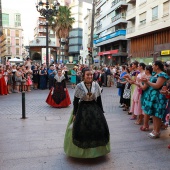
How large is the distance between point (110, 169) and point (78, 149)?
25.9 inches

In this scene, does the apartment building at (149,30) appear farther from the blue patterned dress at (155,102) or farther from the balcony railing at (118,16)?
the blue patterned dress at (155,102)

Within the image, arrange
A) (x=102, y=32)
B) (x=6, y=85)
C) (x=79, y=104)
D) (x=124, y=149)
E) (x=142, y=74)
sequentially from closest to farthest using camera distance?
(x=79, y=104) < (x=124, y=149) < (x=142, y=74) < (x=6, y=85) < (x=102, y=32)

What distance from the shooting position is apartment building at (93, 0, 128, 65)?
3838cm

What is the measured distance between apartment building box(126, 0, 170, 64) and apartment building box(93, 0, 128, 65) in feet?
11.2

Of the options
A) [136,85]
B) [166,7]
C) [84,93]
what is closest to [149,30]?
[166,7]

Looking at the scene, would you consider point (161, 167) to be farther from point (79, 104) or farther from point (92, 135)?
point (79, 104)

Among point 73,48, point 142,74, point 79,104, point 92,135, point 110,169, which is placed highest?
point 73,48

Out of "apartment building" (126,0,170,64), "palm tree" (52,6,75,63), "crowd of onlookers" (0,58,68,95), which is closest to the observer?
"crowd of onlookers" (0,58,68,95)

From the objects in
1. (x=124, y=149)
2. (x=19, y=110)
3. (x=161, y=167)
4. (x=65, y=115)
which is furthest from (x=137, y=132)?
(x=19, y=110)

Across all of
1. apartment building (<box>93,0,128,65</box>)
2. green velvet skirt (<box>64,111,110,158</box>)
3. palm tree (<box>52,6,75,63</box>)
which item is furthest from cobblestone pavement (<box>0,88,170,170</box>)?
palm tree (<box>52,6,75,63</box>)

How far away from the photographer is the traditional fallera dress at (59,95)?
9.75 meters

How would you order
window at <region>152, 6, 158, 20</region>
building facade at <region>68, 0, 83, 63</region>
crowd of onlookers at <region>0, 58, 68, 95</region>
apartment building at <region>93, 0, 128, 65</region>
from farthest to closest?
building facade at <region>68, 0, 83, 63</region> → apartment building at <region>93, 0, 128, 65</region> → window at <region>152, 6, 158, 20</region> → crowd of onlookers at <region>0, 58, 68, 95</region>

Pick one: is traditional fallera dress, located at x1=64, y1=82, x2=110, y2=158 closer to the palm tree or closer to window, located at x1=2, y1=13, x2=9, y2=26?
the palm tree

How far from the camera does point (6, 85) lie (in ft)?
45.9
